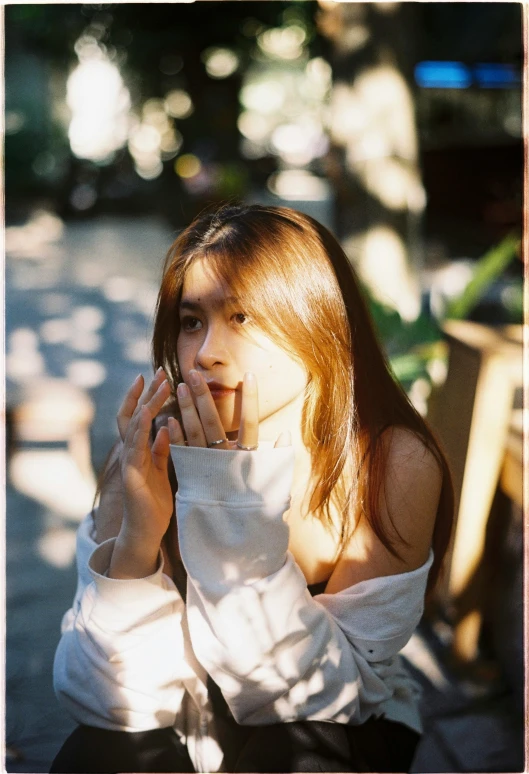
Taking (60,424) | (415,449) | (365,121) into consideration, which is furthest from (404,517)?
(365,121)

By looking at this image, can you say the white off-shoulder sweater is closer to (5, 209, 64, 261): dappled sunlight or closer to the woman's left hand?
the woman's left hand

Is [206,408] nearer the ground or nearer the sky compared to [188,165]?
nearer the ground

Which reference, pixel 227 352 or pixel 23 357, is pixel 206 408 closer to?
pixel 227 352

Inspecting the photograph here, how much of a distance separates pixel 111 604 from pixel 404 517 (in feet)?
1.79

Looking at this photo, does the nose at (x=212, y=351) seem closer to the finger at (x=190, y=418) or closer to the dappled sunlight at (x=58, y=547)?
the finger at (x=190, y=418)

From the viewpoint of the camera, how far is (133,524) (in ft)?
4.25

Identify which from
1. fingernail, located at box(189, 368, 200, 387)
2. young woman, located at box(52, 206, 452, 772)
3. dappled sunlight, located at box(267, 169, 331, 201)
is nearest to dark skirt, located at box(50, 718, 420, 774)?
young woman, located at box(52, 206, 452, 772)

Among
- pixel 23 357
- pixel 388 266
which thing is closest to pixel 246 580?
pixel 388 266

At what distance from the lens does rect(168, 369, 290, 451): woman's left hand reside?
47.6 inches

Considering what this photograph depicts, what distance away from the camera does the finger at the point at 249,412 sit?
1.20 metres

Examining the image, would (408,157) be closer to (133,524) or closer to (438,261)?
(133,524)

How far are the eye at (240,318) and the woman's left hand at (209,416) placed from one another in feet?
0.38

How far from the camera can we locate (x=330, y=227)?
837 centimetres

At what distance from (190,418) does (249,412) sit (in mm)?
95
